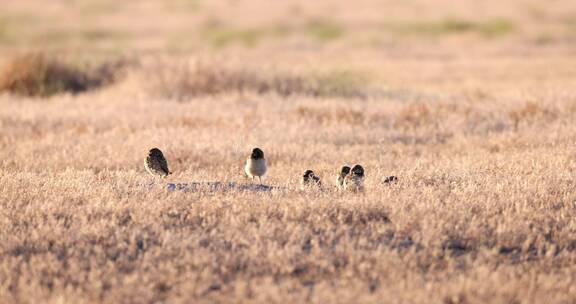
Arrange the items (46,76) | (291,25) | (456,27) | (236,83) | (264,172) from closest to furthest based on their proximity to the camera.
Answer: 1. (264,172)
2. (236,83)
3. (46,76)
4. (456,27)
5. (291,25)

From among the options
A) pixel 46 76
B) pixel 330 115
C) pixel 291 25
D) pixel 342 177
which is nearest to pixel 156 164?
pixel 342 177

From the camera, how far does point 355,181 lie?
9367mm

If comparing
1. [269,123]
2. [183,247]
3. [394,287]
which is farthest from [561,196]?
[269,123]

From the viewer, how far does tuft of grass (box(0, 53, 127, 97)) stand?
20438 millimetres

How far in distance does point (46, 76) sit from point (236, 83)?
454 centimetres

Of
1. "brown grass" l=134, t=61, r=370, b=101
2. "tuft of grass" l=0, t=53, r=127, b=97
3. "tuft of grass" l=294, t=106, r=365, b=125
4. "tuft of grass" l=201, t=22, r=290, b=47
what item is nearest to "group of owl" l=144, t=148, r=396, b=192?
"tuft of grass" l=294, t=106, r=365, b=125

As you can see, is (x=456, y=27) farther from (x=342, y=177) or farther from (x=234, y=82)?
(x=342, y=177)

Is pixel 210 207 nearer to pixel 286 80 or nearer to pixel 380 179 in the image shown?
pixel 380 179

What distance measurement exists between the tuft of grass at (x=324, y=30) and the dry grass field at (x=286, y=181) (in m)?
8.36

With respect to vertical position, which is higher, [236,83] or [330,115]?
[236,83]

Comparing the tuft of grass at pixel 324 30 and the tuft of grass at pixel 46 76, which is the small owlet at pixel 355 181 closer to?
Result: the tuft of grass at pixel 46 76

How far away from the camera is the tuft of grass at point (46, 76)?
67.1 feet

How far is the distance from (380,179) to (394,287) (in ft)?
11.8

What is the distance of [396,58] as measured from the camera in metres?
30.8
